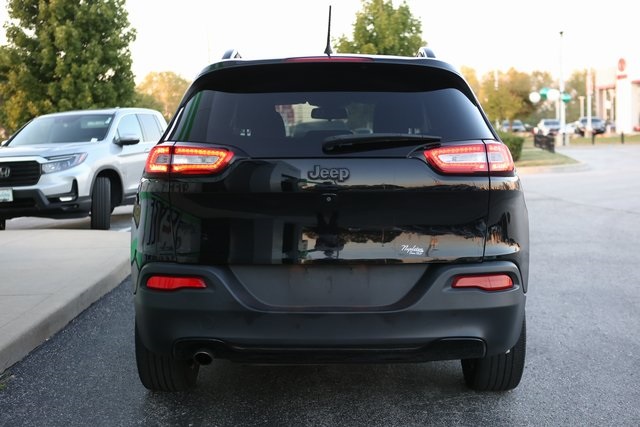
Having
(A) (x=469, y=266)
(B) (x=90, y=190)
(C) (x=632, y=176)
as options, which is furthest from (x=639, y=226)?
(C) (x=632, y=176)

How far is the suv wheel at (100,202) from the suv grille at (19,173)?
87cm

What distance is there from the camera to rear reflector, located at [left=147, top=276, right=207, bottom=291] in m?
3.40

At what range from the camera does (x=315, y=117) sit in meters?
3.65

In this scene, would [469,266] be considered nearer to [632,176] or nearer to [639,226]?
[639,226]

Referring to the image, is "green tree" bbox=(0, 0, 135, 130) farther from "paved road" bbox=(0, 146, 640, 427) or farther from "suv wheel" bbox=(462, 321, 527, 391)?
"suv wheel" bbox=(462, 321, 527, 391)

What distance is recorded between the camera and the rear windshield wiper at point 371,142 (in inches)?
134

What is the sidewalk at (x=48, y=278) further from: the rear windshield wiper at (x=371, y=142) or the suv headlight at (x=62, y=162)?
the rear windshield wiper at (x=371, y=142)

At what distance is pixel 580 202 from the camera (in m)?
14.8

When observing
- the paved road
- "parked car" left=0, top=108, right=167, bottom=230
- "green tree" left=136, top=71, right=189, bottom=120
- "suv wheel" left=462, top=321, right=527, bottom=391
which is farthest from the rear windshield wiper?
"green tree" left=136, top=71, right=189, bottom=120

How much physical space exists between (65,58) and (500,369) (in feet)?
83.9

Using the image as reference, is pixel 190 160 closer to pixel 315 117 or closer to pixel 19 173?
pixel 315 117

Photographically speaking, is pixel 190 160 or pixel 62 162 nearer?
pixel 190 160

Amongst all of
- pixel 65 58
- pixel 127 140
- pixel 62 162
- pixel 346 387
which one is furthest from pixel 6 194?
pixel 65 58

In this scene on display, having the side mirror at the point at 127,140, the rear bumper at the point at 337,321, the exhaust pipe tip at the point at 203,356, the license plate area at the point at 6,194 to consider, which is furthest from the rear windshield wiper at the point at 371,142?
the side mirror at the point at 127,140
